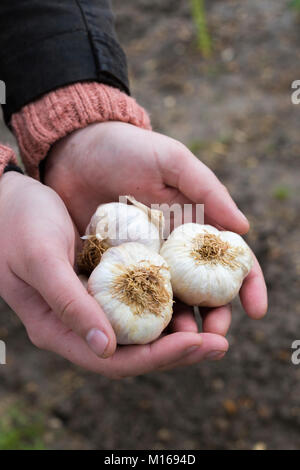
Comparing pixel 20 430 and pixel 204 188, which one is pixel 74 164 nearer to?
pixel 204 188

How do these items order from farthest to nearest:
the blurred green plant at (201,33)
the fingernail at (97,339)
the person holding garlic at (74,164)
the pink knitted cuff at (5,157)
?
the blurred green plant at (201,33)
the pink knitted cuff at (5,157)
the person holding garlic at (74,164)
the fingernail at (97,339)

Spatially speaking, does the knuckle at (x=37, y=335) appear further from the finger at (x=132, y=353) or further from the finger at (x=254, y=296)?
the finger at (x=254, y=296)

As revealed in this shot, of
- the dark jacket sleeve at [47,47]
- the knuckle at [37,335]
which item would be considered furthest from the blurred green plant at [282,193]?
the knuckle at [37,335]

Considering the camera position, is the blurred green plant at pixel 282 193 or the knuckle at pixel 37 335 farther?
the blurred green plant at pixel 282 193

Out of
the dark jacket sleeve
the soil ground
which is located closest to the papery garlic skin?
the dark jacket sleeve
